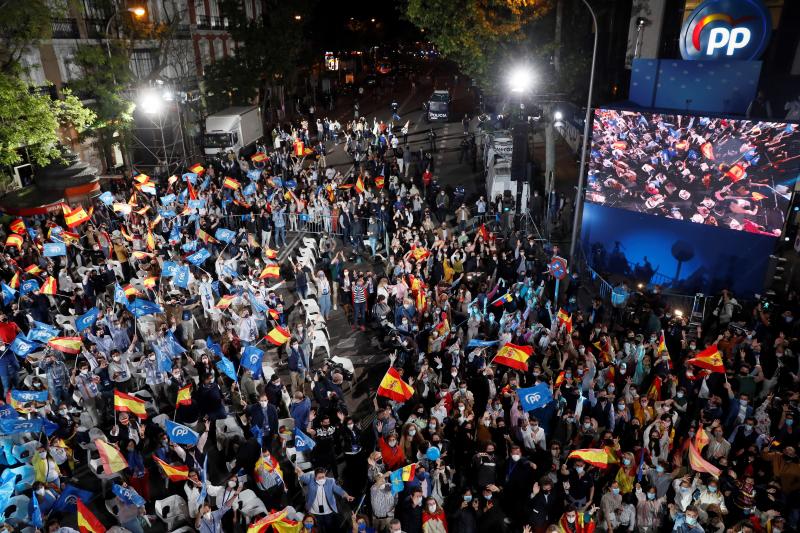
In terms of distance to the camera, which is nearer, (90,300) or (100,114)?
(90,300)

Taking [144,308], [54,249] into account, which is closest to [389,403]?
[144,308]

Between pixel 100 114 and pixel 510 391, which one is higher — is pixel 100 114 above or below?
above

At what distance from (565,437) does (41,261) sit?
1462cm

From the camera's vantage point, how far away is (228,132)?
102 ft

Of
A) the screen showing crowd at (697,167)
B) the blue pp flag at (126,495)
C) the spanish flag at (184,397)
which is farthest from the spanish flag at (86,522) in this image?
the screen showing crowd at (697,167)

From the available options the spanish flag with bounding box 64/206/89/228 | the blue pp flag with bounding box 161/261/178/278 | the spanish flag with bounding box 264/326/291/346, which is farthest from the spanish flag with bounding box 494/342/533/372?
the spanish flag with bounding box 64/206/89/228

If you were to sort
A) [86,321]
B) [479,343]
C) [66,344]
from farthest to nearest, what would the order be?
[86,321], [479,343], [66,344]

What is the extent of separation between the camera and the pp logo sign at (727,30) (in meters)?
14.8

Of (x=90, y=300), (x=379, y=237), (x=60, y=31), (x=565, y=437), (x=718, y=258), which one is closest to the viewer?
(x=565, y=437)

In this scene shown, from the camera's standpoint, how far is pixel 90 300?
15086 millimetres

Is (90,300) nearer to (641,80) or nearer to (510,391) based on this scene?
(510,391)

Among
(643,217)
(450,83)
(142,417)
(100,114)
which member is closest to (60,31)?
(100,114)

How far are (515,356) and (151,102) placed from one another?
23258 mm

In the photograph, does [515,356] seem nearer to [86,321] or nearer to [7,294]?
[86,321]
